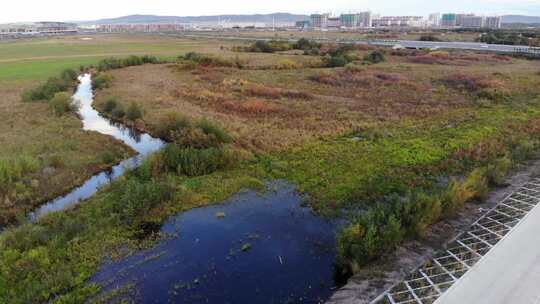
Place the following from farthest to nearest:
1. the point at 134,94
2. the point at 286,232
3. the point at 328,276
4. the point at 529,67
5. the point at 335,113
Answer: the point at 529,67, the point at 134,94, the point at 335,113, the point at 286,232, the point at 328,276

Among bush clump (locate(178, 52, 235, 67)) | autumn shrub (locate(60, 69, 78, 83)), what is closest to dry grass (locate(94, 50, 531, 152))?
bush clump (locate(178, 52, 235, 67))

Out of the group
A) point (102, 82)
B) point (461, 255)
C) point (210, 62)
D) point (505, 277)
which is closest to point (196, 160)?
point (461, 255)

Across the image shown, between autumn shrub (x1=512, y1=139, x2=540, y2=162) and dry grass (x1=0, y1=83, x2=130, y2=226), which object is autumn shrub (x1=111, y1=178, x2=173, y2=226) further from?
autumn shrub (x1=512, y1=139, x2=540, y2=162)

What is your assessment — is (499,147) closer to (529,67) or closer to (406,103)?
(406,103)

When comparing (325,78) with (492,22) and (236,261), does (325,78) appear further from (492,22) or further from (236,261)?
(492,22)

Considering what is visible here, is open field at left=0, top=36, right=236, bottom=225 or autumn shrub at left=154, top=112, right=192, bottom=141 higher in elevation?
autumn shrub at left=154, top=112, right=192, bottom=141

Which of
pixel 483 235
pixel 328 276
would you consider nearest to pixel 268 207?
pixel 328 276

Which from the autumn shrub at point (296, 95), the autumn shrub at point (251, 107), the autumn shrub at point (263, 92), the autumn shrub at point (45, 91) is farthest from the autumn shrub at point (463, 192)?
the autumn shrub at point (45, 91)
